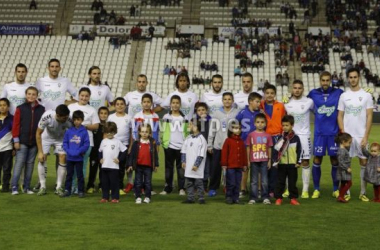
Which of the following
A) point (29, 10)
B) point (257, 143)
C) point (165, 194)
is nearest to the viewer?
point (257, 143)

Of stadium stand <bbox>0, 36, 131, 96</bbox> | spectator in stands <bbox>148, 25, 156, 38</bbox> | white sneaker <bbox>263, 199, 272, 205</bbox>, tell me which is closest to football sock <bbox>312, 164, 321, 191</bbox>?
white sneaker <bbox>263, 199, 272, 205</bbox>

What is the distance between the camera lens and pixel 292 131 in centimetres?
1218

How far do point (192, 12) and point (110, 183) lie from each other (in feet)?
134

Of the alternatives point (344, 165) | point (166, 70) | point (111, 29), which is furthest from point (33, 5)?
point (344, 165)

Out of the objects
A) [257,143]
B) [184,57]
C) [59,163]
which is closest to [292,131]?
[257,143]

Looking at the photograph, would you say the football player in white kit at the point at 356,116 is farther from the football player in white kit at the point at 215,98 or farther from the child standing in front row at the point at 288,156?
the football player in white kit at the point at 215,98

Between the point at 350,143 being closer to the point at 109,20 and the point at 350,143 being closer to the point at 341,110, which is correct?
the point at 341,110

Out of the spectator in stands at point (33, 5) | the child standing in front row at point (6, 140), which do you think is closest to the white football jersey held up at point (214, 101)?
the child standing in front row at point (6, 140)

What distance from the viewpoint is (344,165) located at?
12.0 meters

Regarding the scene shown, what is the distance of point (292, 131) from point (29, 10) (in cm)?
4350

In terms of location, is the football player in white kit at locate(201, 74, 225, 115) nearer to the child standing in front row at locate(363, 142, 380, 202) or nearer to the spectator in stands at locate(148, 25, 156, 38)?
the child standing in front row at locate(363, 142, 380, 202)

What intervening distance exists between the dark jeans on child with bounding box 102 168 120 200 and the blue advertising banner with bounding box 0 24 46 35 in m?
40.8

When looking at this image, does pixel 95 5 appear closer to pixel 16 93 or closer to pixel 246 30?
pixel 246 30

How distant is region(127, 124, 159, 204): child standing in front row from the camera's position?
11734 mm
